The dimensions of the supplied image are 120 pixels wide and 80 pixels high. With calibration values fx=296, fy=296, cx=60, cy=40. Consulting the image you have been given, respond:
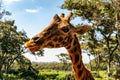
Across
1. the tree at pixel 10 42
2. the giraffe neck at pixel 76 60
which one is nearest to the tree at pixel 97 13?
the giraffe neck at pixel 76 60

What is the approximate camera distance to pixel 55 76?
4638 centimetres

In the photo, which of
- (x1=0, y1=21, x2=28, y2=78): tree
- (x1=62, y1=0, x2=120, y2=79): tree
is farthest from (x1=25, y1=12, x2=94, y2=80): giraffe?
(x1=0, y1=21, x2=28, y2=78): tree

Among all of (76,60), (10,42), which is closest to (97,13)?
(76,60)

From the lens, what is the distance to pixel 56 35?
12.4 ft

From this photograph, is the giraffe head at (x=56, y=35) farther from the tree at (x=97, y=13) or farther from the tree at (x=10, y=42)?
the tree at (x=10, y=42)

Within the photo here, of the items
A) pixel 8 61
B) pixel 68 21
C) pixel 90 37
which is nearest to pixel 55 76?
pixel 8 61

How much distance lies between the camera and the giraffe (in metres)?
3.54

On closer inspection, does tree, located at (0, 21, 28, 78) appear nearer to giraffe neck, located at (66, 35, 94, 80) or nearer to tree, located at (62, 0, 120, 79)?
tree, located at (62, 0, 120, 79)

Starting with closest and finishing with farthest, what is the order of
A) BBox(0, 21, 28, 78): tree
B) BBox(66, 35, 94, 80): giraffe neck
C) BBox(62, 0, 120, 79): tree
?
BBox(66, 35, 94, 80): giraffe neck < BBox(62, 0, 120, 79): tree < BBox(0, 21, 28, 78): tree

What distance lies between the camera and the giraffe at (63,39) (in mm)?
3539

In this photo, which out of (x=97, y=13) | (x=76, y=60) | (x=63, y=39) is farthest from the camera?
(x=97, y=13)

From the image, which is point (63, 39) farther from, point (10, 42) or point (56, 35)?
point (10, 42)

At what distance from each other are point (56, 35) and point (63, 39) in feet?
0.55

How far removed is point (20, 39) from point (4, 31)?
2601mm
